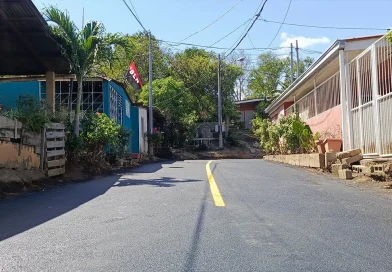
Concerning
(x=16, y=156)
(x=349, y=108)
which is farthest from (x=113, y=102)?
(x=349, y=108)

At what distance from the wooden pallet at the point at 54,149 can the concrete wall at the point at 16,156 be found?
1.42 feet

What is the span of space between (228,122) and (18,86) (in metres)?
26.0

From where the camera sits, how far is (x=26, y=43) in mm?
13016

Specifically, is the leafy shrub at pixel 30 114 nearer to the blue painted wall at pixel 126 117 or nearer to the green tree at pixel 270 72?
the blue painted wall at pixel 126 117

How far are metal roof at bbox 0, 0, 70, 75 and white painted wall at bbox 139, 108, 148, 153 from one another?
13661 millimetres

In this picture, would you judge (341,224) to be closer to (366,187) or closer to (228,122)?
(366,187)

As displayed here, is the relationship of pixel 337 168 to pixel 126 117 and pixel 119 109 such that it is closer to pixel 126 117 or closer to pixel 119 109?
pixel 119 109

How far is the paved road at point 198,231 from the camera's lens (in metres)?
3.94

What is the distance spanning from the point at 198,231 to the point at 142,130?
2592 cm

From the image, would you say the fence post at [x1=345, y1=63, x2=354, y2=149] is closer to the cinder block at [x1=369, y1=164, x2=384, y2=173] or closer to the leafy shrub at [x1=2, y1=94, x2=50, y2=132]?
the cinder block at [x1=369, y1=164, x2=384, y2=173]

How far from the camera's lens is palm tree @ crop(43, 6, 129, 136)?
12.9 metres

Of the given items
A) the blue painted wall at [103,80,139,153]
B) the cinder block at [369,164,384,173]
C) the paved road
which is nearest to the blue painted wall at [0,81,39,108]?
the blue painted wall at [103,80,139,153]

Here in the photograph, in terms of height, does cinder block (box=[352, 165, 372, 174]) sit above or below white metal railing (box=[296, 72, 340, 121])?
below

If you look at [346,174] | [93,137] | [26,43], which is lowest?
[346,174]
